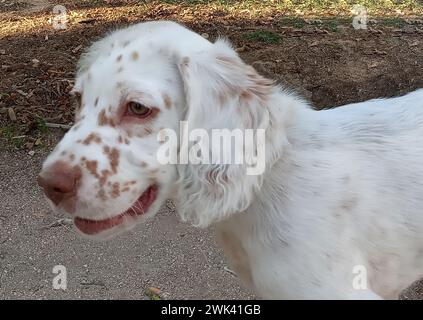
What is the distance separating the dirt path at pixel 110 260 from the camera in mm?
4051

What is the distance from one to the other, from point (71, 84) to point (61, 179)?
12.6ft

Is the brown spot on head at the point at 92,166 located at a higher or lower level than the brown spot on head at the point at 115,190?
higher

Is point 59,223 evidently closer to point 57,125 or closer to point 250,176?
point 57,125

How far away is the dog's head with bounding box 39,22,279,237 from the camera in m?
2.35

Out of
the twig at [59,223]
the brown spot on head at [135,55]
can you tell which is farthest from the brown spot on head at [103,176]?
the twig at [59,223]

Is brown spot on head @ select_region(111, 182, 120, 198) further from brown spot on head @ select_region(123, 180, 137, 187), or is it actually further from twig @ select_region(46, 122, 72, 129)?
twig @ select_region(46, 122, 72, 129)

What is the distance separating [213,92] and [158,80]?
0.72 ft

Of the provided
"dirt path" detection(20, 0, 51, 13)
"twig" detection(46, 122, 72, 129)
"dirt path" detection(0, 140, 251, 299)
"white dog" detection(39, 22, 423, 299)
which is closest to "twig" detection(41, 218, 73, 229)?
"dirt path" detection(0, 140, 251, 299)

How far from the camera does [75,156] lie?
233cm

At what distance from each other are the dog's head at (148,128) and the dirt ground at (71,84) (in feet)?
5.51

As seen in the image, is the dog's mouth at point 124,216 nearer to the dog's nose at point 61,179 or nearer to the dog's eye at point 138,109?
the dog's nose at point 61,179

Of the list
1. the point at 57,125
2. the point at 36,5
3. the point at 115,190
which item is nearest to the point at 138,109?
the point at 115,190
